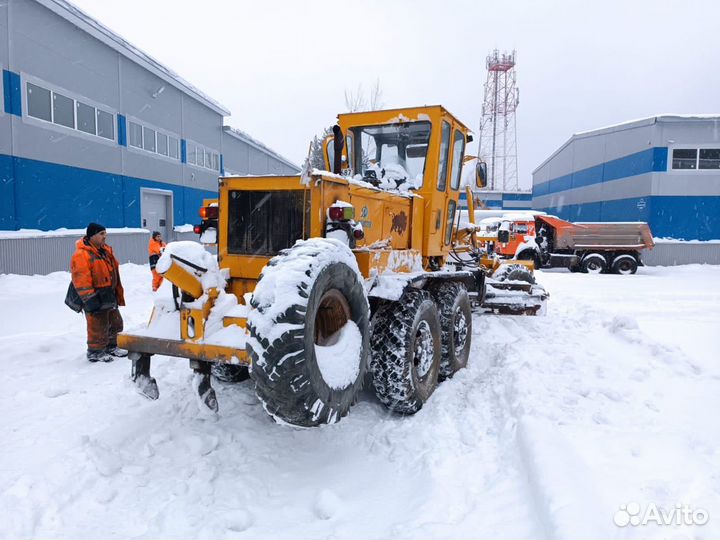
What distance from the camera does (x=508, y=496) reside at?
286 cm

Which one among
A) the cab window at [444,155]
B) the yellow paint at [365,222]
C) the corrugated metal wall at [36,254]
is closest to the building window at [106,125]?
the corrugated metal wall at [36,254]

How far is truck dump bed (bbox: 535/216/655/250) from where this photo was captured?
17828 millimetres

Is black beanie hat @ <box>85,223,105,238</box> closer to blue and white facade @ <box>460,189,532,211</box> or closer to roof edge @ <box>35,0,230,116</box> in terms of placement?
roof edge @ <box>35,0,230,116</box>

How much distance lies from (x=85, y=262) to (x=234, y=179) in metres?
2.53

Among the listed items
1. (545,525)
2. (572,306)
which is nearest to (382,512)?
(545,525)

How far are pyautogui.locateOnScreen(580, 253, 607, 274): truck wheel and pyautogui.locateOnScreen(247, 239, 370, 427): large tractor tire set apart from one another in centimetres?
1757

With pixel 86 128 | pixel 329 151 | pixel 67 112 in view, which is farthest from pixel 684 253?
pixel 67 112

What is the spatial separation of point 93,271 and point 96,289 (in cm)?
21

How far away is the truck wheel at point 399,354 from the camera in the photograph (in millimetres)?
3922

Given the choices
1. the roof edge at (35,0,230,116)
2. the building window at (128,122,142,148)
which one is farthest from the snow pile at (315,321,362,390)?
the building window at (128,122,142,148)

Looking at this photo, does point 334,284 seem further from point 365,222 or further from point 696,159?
point 696,159

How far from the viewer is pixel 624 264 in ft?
59.3

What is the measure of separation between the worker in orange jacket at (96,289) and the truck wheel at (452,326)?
12.5 ft

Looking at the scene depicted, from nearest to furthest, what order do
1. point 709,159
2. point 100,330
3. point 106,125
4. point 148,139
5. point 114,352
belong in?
point 100,330, point 114,352, point 106,125, point 148,139, point 709,159
